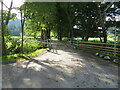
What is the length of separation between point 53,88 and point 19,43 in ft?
25.0

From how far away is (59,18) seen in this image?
16.2m

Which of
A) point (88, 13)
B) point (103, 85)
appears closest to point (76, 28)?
point (88, 13)

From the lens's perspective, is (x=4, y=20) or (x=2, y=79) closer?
(x=2, y=79)

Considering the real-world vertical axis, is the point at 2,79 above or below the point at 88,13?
below

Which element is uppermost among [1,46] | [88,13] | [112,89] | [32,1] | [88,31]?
[88,13]

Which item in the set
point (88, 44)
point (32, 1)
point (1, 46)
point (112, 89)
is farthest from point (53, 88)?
point (88, 44)

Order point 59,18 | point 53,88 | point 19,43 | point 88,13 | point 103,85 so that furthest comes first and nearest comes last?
point 59,18 → point 88,13 → point 19,43 → point 103,85 → point 53,88

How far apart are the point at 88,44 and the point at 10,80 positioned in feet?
25.7

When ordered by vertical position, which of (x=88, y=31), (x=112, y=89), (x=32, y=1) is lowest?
(x=112, y=89)

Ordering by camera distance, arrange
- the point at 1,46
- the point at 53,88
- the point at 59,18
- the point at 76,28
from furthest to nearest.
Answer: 1. the point at 76,28
2. the point at 59,18
3. the point at 1,46
4. the point at 53,88

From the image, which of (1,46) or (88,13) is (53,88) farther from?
(88,13)

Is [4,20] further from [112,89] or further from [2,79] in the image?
[112,89]

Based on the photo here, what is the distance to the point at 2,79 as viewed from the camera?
2.98 meters

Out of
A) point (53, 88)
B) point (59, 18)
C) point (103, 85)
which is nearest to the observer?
point (53, 88)
